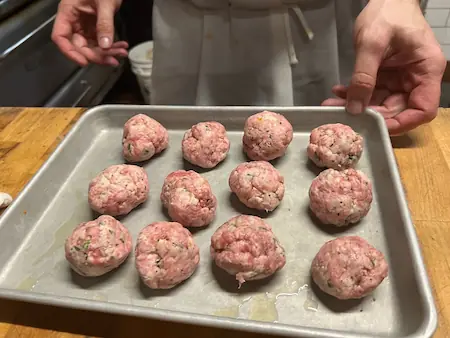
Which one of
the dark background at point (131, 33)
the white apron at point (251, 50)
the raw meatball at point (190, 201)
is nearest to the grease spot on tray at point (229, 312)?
the raw meatball at point (190, 201)

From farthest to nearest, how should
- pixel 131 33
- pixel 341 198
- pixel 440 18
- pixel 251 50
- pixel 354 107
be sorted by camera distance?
pixel 131 33 → pixel 440 18 → pixel 251 50 → pixel 354 107 → pixel 341 198

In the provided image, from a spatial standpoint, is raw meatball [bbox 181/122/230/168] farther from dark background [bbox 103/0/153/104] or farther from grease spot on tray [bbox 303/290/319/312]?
dark background [bbox 103/0/153/104]

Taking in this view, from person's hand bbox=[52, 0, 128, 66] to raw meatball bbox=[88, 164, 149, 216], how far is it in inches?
21.1

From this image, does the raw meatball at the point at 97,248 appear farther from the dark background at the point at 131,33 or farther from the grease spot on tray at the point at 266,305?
the dark background at the point at 131,33

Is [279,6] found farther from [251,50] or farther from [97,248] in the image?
[97,248]

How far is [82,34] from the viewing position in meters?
1.61

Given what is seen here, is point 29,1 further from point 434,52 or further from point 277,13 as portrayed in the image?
point 434,52

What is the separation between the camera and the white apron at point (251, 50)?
150 centimetres

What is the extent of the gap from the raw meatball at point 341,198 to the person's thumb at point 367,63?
0.96ft

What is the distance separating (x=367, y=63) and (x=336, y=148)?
0.26m

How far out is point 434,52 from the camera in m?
1.26

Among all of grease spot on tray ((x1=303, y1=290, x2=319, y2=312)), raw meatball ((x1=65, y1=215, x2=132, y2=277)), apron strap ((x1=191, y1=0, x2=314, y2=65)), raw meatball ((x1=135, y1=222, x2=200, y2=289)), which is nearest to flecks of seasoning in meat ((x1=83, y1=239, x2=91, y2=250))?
raw meatball ((x1=65, y1=215, x2=132, y2=277))

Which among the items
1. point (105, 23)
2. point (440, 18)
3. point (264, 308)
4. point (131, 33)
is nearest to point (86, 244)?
point (264, 308)

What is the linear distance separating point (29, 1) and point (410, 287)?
7.14 ft
